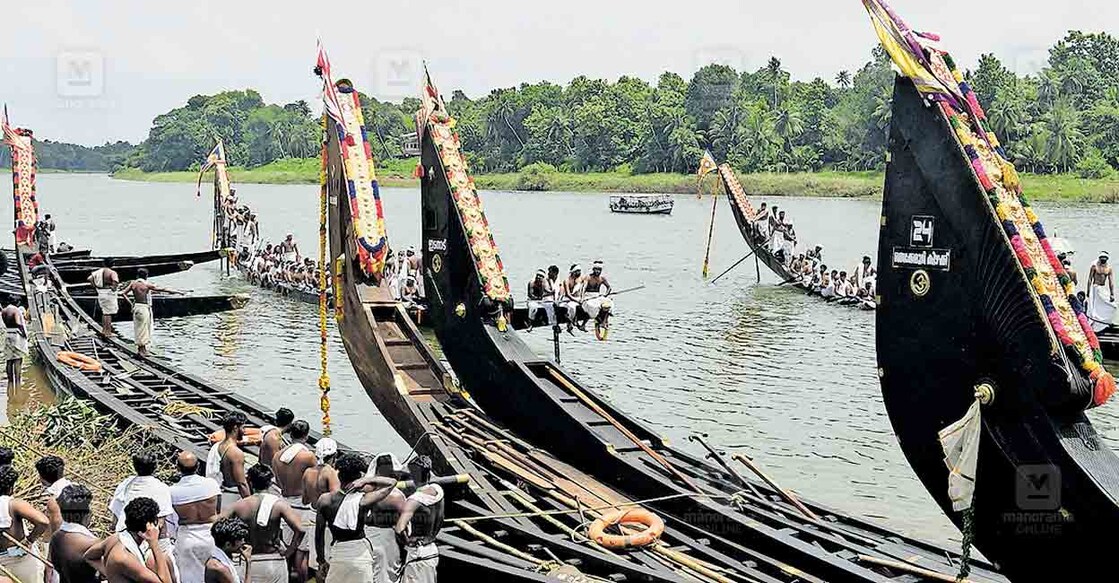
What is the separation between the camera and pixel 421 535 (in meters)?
7.91

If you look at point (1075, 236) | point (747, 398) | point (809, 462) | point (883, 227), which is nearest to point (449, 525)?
point (883, 227)

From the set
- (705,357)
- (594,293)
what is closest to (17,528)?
(594,293)

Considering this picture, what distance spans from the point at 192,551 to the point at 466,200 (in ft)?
20.8

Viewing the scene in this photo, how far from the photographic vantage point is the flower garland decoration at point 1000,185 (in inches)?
270

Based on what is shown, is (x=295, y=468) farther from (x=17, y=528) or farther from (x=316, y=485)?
(x=17, y=528)

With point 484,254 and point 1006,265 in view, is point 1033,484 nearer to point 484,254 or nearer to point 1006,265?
point 1006,265

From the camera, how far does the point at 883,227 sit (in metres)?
7.70

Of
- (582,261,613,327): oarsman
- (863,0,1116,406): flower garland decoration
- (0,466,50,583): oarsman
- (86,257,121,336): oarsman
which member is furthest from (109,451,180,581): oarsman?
(86,257,121,336): oarsman

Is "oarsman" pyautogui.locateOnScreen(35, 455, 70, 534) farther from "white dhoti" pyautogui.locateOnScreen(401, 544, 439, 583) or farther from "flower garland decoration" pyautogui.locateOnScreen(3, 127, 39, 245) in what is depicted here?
"flower garland decoration" pyautogui.locateOnScreen(3, 127, 39, 245)

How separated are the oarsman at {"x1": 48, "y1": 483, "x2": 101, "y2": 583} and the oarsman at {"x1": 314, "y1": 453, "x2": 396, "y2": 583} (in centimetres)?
143

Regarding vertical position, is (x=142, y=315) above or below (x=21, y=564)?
below

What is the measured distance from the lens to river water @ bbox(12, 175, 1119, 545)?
51.4 ft

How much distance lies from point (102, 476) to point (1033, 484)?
8312 millimetres

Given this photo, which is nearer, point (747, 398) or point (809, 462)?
point (809, 462)
